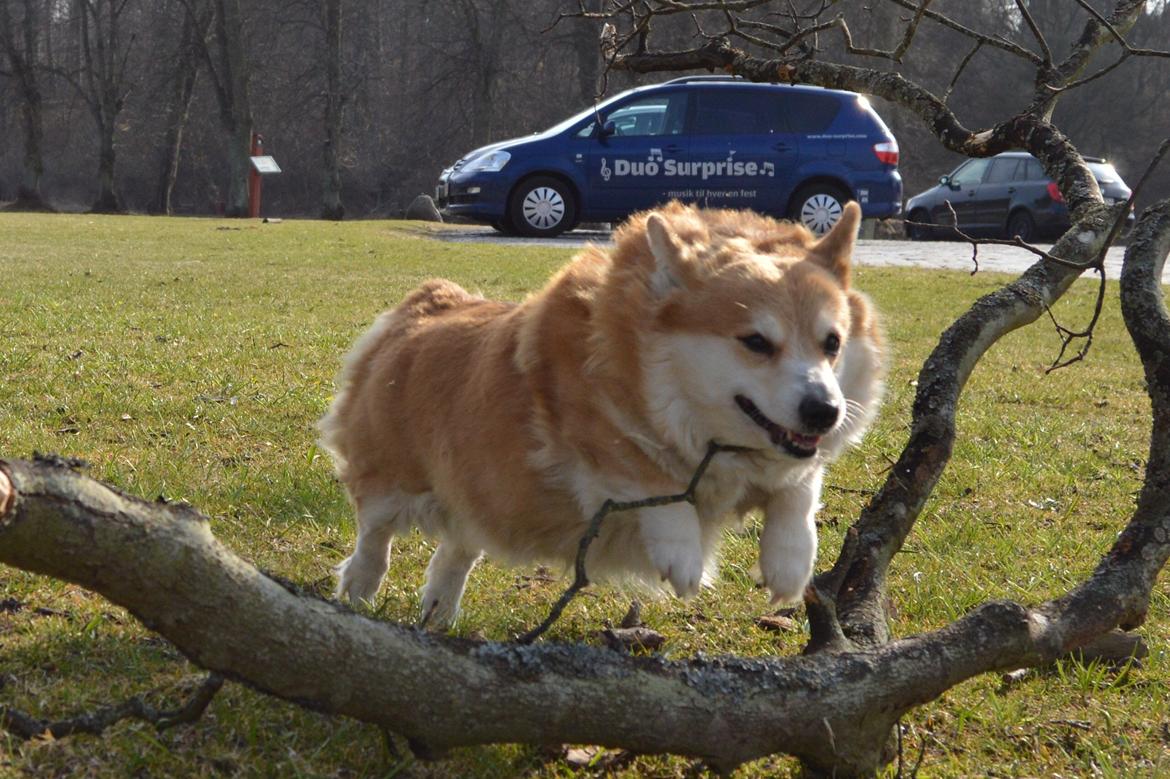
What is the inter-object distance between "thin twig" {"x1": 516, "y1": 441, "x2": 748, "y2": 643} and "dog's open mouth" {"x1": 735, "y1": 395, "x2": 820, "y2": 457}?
0.12 m

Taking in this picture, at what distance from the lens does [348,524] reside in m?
4.63

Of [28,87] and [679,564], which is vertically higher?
[28,87]

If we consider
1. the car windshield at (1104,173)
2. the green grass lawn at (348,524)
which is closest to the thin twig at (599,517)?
the green grass lawn at (348,524)

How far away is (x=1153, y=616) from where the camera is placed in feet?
13.1

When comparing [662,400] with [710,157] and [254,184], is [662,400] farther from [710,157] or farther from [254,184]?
[254,184]

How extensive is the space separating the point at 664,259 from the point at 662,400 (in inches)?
16.1

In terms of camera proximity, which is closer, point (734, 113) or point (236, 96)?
point (734, 113)

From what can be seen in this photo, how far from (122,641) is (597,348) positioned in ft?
5.08

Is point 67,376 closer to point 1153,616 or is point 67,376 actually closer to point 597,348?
point 597,348

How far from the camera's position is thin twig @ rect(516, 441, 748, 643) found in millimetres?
2576

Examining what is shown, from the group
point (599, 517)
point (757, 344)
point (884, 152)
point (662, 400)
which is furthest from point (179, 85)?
point (599, 517)

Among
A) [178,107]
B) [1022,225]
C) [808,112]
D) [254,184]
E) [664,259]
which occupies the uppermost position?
[808,112]

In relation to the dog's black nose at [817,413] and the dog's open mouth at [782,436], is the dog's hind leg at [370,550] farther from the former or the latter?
the dog's black nose at [817,413]

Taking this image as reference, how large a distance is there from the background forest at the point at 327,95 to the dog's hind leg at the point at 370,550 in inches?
1327
